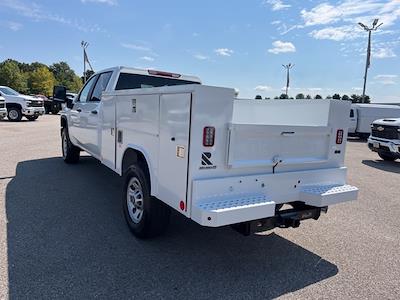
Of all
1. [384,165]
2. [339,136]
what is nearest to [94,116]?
[339,136]

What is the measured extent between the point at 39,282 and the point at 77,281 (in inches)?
12.9

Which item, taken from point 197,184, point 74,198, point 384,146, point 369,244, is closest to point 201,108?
point 197,184

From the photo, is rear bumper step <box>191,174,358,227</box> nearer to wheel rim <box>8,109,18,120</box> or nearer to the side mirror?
the side mirror

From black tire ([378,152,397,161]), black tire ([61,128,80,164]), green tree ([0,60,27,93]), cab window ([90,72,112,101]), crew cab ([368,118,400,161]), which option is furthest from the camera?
green tree ([0,60,27,93])

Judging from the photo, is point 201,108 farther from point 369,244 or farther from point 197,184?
A: point 369,244

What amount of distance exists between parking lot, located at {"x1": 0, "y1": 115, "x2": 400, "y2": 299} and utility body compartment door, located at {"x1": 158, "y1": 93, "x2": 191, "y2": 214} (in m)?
0.77

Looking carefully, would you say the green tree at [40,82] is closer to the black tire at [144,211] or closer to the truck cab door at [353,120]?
the truck cab door at [353,120]

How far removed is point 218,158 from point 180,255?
1.31 meters

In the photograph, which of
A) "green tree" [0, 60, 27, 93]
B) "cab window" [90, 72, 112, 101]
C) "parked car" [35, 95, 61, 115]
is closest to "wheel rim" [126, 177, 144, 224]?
"cab window" [90, 72, 112, 101]

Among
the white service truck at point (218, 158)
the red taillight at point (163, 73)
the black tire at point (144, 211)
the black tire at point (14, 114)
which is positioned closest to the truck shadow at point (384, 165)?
the white service truck at point (218, 158)

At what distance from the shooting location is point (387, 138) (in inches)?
460

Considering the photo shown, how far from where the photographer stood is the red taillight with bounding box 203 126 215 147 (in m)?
3.10

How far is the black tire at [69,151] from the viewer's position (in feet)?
27.1

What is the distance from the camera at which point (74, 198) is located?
5734 mm
